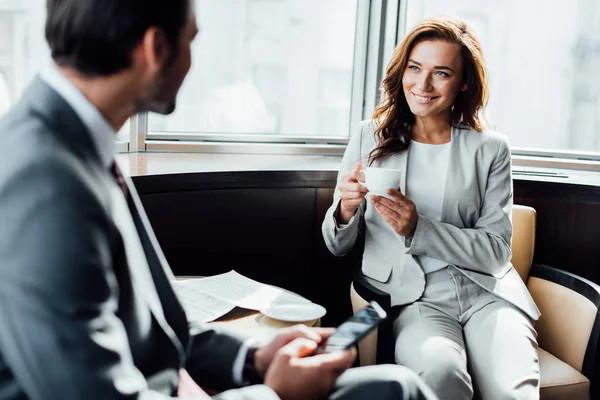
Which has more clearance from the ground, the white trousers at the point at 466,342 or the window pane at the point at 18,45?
the window pane at the point at 18,45

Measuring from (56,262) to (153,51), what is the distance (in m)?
0.35

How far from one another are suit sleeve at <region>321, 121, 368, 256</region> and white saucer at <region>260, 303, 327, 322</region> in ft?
1.74

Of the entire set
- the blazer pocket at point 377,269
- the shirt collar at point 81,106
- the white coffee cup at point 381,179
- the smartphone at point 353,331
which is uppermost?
the shirt collar at point 81,106

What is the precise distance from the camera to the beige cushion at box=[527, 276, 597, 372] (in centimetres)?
212

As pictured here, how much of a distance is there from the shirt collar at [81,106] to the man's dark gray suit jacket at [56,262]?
0.04 feet

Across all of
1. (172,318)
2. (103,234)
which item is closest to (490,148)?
(172,318)

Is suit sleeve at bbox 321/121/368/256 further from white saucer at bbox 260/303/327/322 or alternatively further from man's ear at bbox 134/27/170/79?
man's ear at bbox 134/27/170/79

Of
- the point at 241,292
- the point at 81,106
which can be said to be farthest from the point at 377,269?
A: the point at 81,106

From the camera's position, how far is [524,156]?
121 inches

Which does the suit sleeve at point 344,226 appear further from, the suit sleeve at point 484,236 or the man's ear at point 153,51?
the man's ear at point 153,51

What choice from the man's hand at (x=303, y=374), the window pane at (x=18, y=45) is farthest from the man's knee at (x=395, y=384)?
the window pane at (x=18, y=45)

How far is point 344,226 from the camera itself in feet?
7.15

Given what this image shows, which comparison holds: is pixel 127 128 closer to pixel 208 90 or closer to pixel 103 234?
pixel 208 90

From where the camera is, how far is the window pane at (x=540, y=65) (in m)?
3.07
